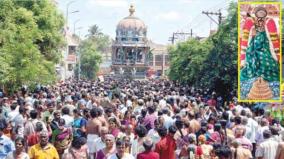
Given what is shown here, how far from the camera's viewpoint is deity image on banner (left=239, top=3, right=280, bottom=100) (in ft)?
57.8

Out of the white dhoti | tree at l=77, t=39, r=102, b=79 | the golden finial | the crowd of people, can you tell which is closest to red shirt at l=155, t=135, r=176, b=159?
the crowd of people

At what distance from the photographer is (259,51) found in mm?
17672

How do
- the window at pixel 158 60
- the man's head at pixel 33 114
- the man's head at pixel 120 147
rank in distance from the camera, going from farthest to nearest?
the window at pixel 158 60 → the man's head at pixel 33 114 → the man's head at pixel 120 147

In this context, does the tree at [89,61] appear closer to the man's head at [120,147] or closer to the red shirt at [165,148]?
the red shirt at [165,148]

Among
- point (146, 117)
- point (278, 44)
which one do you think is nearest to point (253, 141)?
point (146, 117)

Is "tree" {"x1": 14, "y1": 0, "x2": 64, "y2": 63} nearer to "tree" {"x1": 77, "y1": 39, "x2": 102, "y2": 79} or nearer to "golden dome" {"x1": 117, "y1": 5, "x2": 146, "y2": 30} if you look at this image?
"tree" {"x1": 77, "y1": 39, "x2": 102, "y2": 79}

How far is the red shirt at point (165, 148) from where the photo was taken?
11.7m

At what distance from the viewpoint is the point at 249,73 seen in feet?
59.0

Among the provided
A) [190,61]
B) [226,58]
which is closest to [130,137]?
[226,58]

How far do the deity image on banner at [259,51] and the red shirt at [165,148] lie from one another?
21.5 ft

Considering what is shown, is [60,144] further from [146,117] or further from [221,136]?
[146,117]

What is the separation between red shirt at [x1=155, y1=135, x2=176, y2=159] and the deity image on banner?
6.56 metres

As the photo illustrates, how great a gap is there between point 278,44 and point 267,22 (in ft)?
2.10

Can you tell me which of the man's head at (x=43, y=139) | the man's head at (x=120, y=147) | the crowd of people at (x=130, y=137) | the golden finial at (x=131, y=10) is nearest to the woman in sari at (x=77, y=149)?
the crowd of people at (x=130, y=137)
